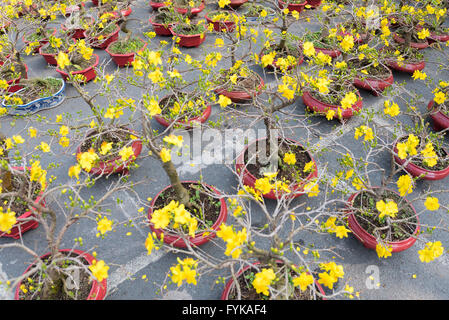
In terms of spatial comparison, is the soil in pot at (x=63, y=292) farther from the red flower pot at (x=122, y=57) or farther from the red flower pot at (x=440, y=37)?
the red flower pot at (x=440, y=37)

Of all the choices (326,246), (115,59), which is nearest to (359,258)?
(326,246)

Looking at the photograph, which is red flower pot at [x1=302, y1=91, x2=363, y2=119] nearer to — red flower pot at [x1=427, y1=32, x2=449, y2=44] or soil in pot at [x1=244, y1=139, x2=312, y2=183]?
soil in pot at [x1=244, y1=139, x2=312, y2=183]

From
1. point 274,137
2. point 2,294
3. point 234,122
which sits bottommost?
point 2,294

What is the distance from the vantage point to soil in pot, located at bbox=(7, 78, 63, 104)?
4.62 metres

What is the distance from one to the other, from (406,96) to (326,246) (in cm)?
340

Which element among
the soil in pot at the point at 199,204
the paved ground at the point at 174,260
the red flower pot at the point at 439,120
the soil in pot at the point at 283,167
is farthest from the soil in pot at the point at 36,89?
the red flower pot at the point at 439,120

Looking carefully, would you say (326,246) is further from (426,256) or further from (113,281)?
(113,281)

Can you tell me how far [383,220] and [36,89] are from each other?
17.6ft

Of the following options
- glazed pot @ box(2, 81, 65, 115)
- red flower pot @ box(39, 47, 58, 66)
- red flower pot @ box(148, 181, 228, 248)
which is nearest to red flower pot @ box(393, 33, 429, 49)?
red flower pot @ box(148, 181, 228, 248)

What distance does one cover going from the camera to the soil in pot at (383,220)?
2869 mm

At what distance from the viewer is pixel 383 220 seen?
2881mm

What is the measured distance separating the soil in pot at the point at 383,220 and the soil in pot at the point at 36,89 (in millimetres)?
4743

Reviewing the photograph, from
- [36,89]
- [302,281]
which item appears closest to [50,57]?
[36,89]

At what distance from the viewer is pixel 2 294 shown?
9.13 feet
